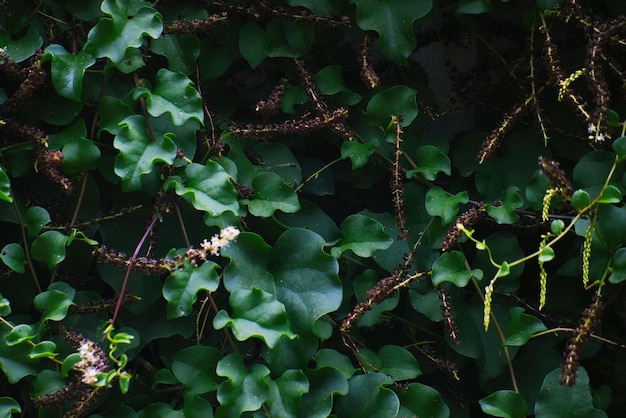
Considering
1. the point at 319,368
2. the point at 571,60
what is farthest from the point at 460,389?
the point at 571,60

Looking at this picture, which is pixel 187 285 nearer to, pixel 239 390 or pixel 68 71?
pixel 239 390

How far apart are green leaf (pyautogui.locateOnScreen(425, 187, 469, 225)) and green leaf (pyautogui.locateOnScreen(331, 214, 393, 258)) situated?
9 cm

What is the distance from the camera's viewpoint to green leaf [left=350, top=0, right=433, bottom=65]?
125cm

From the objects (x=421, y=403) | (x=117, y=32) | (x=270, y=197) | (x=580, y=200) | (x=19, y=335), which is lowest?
(x=421, y=403)

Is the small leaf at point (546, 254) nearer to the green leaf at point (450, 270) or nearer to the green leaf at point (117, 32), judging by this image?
the green leaf at point (450, 270)

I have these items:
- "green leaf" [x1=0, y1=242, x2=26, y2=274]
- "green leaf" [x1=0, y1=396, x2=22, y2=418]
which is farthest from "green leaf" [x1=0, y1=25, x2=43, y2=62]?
"green leaf" [x1=0, y1=396, x2=22, y2=418]

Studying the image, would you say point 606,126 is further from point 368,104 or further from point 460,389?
point 460,389

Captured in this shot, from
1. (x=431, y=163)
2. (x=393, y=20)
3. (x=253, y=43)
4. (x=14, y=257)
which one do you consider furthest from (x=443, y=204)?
(x=14, y=257)

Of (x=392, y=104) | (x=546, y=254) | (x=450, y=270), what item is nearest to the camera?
(x=546, y=254)

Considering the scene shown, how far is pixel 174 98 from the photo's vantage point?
117 centimetres

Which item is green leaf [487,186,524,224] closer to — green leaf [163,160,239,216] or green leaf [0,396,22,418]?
green leaf [163,160,239,216]

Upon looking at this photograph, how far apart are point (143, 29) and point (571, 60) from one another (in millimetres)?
790

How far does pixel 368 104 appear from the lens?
1.29 metres

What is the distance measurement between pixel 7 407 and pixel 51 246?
0.24 metres
